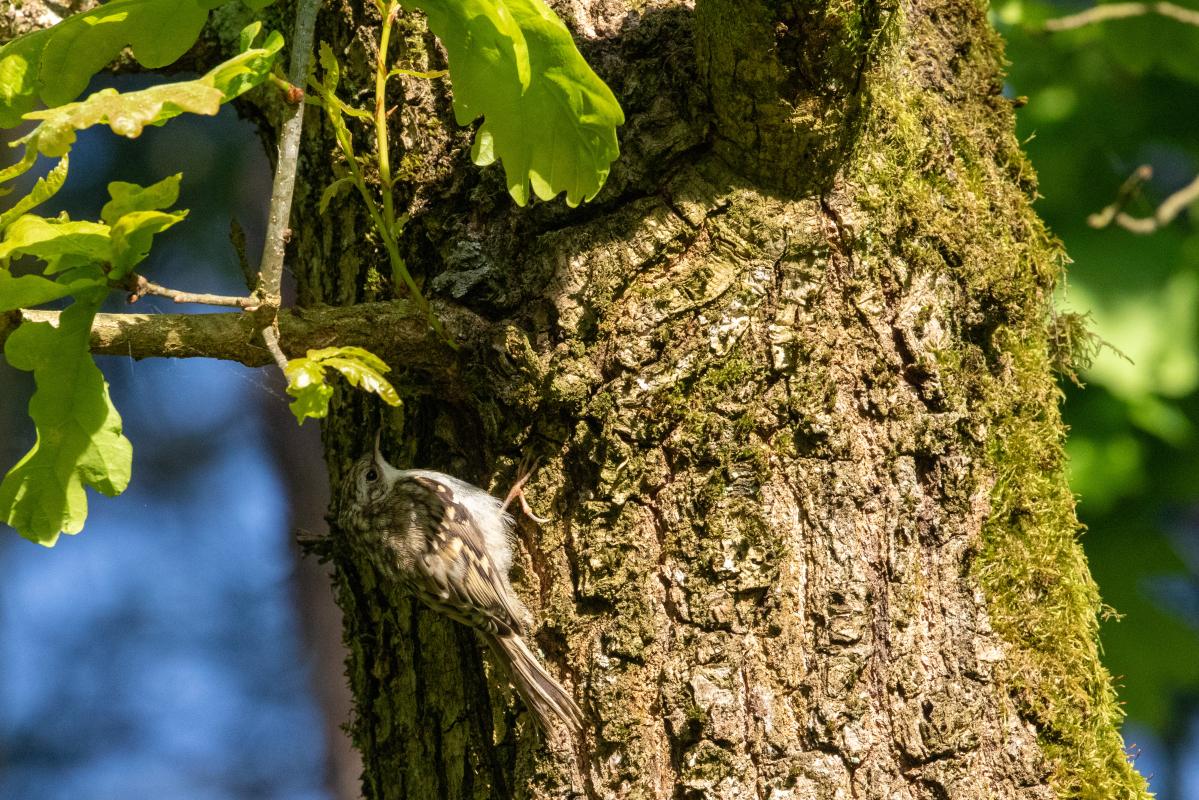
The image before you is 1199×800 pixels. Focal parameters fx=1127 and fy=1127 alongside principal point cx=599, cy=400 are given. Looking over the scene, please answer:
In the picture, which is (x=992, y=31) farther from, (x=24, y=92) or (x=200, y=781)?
(x=200, y=781)

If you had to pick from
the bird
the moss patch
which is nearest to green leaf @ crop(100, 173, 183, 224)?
the bird

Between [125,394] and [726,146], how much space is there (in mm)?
5117

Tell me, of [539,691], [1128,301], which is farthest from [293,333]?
[1128,301]

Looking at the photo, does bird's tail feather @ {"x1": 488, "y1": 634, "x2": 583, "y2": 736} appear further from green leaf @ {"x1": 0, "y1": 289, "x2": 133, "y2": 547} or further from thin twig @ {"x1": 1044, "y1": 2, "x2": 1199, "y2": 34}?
thin twig @ {"x1": 1044, "y1": 2, "x2": 1199, "y2": 34}

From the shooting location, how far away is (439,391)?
2.17m

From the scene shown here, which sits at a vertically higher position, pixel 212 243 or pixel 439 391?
pixel 212 243

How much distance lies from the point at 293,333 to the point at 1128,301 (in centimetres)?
286

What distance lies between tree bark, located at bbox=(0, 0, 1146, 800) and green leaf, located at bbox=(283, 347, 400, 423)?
1.73ft

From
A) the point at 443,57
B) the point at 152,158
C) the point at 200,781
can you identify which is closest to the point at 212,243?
the point at 152,158

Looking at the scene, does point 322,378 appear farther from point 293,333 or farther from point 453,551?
point 453,551

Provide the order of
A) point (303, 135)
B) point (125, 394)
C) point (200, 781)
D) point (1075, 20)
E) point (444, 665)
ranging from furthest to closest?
point (200, 781)
point (125, 394)
point (1075, 20)
point (303, 135)
point (444, 665)

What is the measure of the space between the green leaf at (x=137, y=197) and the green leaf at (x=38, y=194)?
8 cm

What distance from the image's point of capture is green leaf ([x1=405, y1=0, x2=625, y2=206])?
1569mm

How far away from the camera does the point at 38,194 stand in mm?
1567
